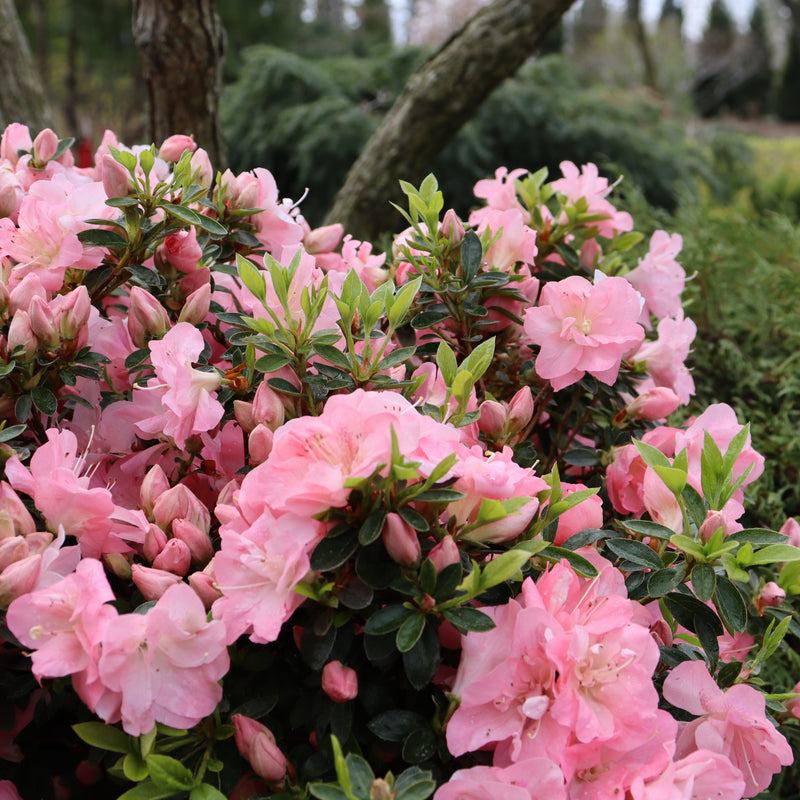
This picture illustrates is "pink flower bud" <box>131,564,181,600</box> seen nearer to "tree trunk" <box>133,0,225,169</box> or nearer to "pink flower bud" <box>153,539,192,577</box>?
"pink flower bud" <box>153,539,192,577</box>

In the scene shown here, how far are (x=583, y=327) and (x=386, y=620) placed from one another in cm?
43

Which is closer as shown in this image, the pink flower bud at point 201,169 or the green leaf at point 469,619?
the green leaf at point 469,619

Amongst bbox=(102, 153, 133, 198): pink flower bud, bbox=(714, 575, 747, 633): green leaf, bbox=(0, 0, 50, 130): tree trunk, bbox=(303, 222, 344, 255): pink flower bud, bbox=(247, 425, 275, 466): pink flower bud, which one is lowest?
bbox=(714, 575, 747, 633): green leaf

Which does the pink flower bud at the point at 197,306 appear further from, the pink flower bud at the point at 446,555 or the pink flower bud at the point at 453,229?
the pink flower bud at the point at 446,555

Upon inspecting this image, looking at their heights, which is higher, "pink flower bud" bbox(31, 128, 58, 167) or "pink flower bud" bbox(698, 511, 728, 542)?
"pink flower bud" bbox(31, 128, 58, 167)

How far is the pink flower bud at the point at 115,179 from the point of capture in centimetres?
93

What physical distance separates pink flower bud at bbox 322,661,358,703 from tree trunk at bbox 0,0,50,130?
5.85 feet

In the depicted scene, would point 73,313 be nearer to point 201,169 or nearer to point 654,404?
point 201,169

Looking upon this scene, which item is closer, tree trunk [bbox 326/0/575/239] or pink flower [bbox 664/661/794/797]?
pink flower [bbox 664/661/794/797]

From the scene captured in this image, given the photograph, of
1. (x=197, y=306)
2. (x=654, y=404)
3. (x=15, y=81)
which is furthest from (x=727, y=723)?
(x=15, y=81)

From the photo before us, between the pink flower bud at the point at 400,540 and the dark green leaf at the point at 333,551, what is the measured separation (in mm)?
29

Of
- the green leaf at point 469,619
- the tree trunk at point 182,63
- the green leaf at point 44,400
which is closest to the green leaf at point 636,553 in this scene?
the green leaf at point 469,619

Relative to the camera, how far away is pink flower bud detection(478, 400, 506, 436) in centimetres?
86

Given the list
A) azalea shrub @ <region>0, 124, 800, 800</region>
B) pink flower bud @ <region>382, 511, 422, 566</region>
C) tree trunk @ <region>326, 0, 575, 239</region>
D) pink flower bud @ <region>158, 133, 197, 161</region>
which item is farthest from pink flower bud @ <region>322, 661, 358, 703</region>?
tree trunk @ <region>326, 0, 575, 239</region>
